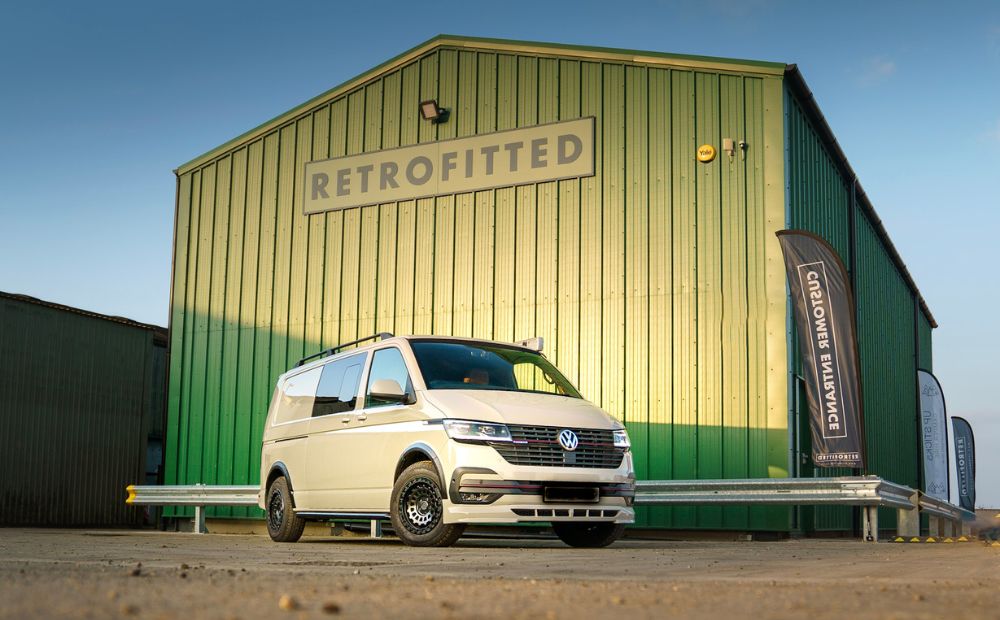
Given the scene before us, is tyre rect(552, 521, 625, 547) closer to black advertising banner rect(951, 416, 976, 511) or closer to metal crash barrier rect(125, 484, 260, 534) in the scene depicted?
metal crash barrier rect(125, 484, 260, 534)

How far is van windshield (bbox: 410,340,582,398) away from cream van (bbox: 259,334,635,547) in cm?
2

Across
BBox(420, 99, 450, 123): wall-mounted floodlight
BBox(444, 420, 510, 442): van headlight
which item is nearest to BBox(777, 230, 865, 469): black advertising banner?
BBox(444, 420, 510, 442): van headlight

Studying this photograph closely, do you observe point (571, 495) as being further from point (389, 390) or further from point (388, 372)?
point (388, 372)

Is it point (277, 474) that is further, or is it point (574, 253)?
point (574, 253)

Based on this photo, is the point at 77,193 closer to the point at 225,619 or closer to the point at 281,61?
the point at 281,61

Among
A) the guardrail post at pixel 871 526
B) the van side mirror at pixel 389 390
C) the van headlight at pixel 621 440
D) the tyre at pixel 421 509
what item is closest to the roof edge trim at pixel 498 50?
the guardrail post at pixel 871 526

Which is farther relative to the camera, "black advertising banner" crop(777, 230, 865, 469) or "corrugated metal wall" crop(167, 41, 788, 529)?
"corrugated metal wall" crop(167, 41, 788, 529)

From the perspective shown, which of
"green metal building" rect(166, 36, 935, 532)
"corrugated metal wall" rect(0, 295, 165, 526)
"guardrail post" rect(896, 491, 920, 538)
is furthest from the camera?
"corrugated metal wall" rect(0, 295, 165, 526)

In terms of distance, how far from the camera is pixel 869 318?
22.6 m

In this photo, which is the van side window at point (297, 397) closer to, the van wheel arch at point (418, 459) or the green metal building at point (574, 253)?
the van wheel arch at point (418, 459)

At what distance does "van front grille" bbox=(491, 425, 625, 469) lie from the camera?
9.58 meters

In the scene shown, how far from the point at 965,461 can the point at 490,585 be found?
1160 inches

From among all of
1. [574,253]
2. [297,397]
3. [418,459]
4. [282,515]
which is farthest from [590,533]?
[574,253]

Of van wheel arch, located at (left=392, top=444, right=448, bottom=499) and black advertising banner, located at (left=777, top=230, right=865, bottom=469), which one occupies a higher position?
black advertising banner, located at (left=777, top=230, right=865, bottom=469)
